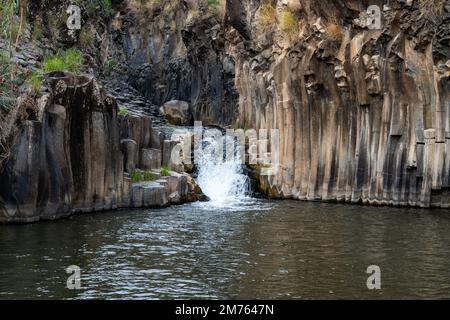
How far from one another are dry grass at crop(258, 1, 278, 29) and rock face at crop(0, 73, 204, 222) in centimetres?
1371

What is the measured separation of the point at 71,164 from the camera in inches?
1129

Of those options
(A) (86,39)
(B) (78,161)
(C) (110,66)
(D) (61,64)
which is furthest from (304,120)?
(C) (110,66)

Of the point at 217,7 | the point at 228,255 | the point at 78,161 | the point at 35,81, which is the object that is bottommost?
the point at 228,255

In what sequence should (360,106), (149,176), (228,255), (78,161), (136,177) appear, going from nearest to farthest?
(228,255) → (78,161) → (136,177) → (149,176) → (360,106)

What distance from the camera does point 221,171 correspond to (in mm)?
41188

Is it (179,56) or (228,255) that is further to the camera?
(179,56)

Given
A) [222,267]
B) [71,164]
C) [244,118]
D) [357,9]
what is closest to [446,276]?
Result: [222,267]

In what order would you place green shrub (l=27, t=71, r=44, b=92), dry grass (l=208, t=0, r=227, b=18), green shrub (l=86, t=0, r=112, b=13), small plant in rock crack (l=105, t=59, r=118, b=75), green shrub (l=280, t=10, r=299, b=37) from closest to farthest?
1. green shrub (l=27, t=71, r=44, b=92)
2. green shrub (l=280, t=10, r=299, b=37)
3. dry grass (l=208, t=0, r=227, b=18)
4. small plant in rock crack (l=105, t=59, r=118, b=75)
5. green shrub (l=86, t=0, r=112, b=13)

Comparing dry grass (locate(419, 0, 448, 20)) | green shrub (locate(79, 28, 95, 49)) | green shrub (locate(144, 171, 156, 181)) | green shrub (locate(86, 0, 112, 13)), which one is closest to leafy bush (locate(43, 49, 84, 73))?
green shrub (locate(144, 171, 156, 181))

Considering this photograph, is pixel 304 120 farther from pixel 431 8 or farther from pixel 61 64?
pixel 61 64

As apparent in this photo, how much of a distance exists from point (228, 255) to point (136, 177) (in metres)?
14.8

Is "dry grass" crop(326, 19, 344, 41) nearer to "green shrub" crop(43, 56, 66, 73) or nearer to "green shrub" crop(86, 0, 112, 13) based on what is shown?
"green shrub" crop(43, 56, 66, 73)

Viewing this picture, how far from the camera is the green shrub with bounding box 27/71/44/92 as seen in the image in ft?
88.1

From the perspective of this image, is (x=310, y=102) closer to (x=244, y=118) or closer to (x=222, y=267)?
(x=244, y=118)
